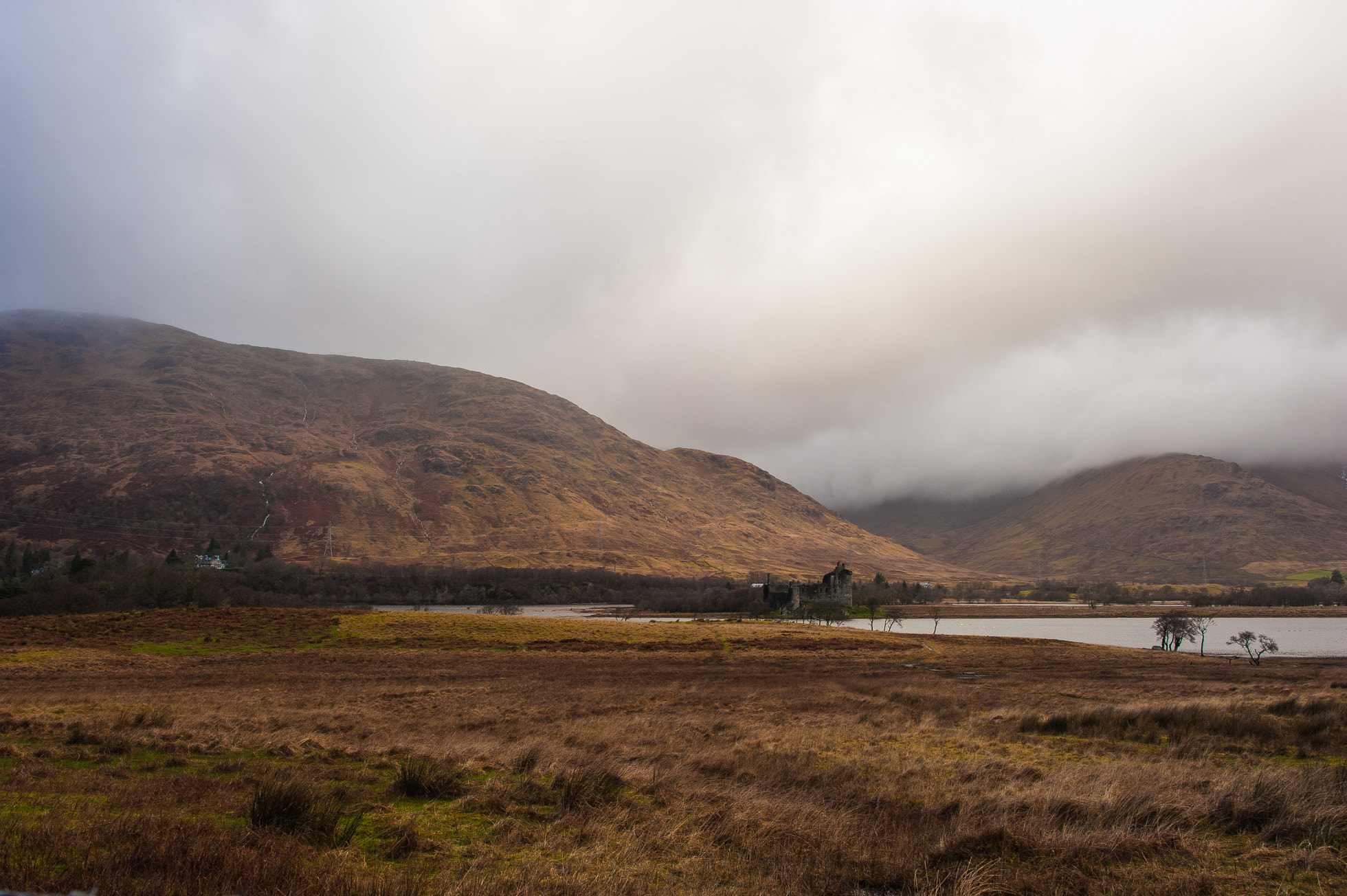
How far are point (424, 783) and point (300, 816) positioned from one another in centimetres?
273

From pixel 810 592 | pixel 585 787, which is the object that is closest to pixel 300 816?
pixel 585 787

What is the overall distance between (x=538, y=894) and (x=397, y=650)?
48479 mm

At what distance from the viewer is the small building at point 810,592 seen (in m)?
121

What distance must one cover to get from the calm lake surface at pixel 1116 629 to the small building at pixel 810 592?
8.40 metres

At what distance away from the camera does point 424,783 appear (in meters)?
11.2

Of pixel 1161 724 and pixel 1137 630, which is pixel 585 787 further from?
pixel 1137 630

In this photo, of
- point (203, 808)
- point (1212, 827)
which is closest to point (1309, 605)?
point (1212, 827)

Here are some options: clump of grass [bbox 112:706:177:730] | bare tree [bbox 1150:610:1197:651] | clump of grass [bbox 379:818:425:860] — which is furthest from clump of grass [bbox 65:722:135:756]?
bare tree [bbox 1150:610:1197:651]

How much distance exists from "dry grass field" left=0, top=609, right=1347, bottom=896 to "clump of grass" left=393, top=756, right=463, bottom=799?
0.04m

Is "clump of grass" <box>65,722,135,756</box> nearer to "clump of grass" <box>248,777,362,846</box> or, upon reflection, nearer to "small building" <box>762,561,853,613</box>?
"clump of grass" <box>248,777,362,846</box>

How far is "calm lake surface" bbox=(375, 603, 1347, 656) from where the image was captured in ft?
260

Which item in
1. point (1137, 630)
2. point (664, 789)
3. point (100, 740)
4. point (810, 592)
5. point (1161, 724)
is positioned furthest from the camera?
point (810, 592)

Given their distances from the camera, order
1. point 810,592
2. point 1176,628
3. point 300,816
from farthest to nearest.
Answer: point 810,592, point 1176,628, point 300,816

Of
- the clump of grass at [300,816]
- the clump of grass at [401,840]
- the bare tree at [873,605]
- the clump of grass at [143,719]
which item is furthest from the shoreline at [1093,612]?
the clump of grass at [300,816]
